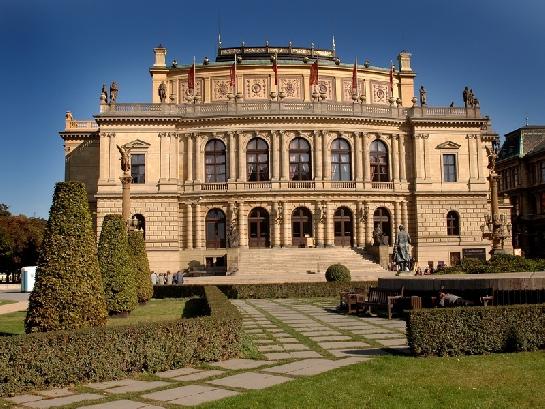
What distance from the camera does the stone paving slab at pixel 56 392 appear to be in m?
10.4

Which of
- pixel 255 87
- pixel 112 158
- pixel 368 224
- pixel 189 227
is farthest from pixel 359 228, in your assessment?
pixel 112 158

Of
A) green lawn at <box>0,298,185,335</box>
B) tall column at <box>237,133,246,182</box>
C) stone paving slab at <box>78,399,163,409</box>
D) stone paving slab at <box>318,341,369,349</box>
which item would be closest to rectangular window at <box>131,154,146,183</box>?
tall column at <box>237,133,246,182</box>

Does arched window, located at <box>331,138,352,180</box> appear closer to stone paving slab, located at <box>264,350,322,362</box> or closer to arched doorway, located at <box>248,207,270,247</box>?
arched doorway, located at <box>248,207,270,247</box>

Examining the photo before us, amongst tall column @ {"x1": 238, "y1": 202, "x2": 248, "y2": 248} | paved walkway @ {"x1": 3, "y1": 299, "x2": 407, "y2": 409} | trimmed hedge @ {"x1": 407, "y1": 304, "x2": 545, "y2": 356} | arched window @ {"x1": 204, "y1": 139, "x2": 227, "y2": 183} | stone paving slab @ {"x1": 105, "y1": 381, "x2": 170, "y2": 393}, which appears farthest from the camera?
arched window @ {"x1": 204, "y1": 139, "x2": 227, "y2": 183}

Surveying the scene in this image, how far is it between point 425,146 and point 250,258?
67.5 ft

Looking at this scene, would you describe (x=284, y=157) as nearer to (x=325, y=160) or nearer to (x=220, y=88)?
(x=325, y=160)

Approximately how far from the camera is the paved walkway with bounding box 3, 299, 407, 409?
389 inches

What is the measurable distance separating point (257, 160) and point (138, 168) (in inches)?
435

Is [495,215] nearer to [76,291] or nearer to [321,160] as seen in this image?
[321,160]

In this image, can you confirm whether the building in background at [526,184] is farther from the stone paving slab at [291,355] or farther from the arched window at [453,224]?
the stone paving slab at [291,355]

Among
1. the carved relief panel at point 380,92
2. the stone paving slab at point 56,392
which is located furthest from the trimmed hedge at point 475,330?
the carved relief panel at point 380,92

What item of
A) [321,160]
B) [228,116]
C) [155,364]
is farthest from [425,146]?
[155,364]

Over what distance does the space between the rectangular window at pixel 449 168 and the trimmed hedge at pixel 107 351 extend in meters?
46.1

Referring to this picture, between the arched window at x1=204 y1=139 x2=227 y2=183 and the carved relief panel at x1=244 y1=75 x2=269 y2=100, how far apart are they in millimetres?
7589
